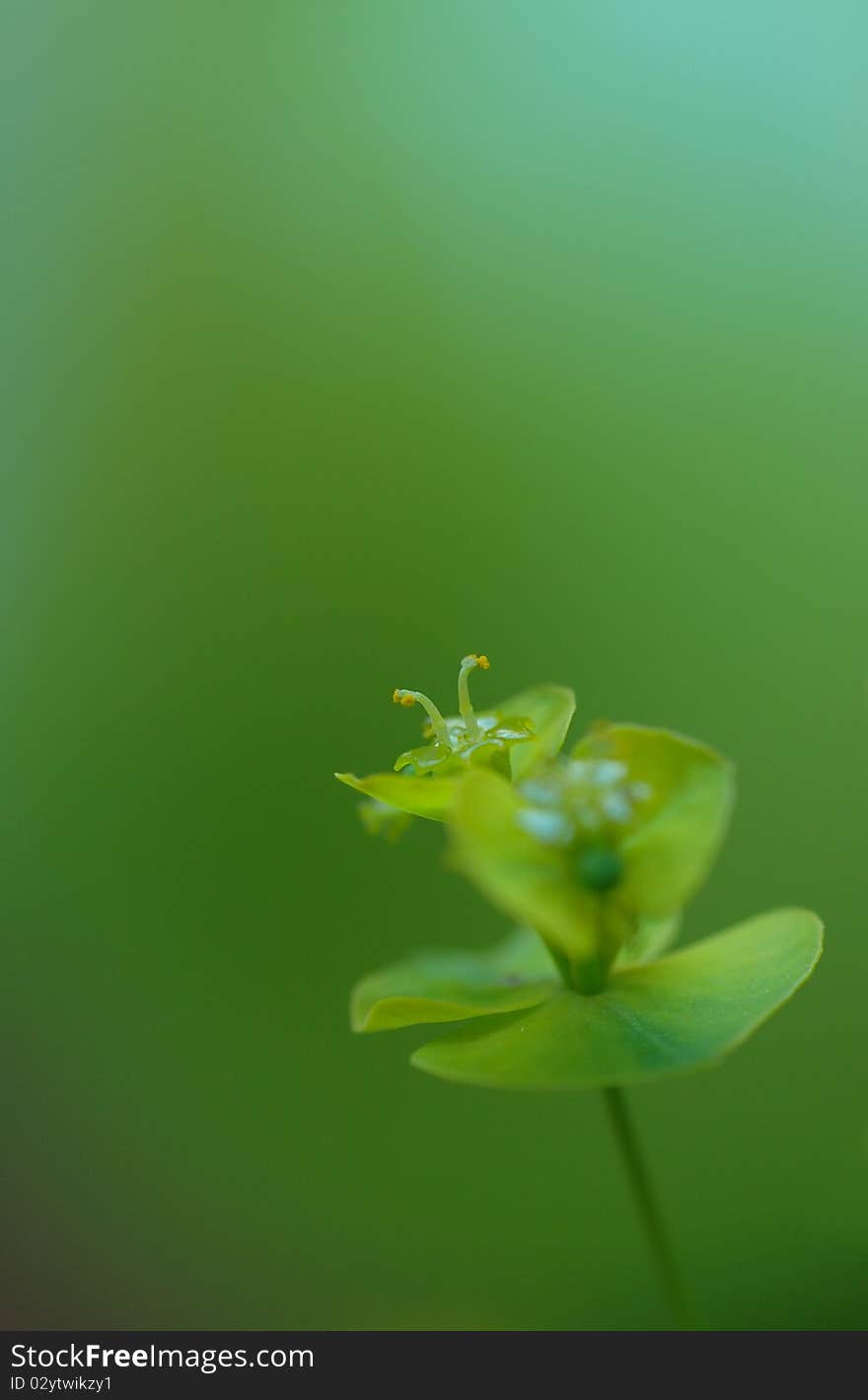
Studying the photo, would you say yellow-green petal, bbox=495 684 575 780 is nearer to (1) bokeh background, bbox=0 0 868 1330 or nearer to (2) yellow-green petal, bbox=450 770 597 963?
(2) yellow-green petal, bbox=450 770 597 963

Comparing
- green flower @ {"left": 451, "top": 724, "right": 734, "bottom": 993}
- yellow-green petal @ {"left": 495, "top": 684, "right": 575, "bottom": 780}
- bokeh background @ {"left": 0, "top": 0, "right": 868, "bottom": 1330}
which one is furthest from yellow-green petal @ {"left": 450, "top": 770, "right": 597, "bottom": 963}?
bokeh background @ {"left": 0, "top": 0, "right": 868, "bottom": 1330}

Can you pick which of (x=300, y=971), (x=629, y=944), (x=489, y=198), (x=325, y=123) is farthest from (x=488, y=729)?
(x=325, y=123)

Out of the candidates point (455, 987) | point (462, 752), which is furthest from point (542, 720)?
point (455, 987)

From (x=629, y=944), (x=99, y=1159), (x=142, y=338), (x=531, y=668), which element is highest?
(x=142, y=338)

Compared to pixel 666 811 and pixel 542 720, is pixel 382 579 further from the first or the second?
pixel 666 811

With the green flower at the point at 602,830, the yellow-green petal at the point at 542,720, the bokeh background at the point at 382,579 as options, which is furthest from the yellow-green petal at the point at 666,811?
the bokeh background at the point at 382,579

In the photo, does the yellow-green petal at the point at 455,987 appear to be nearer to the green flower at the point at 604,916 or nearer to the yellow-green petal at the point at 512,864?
the green flower at the point at 604,916

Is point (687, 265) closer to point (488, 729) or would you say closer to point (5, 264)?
point (5, 264)
